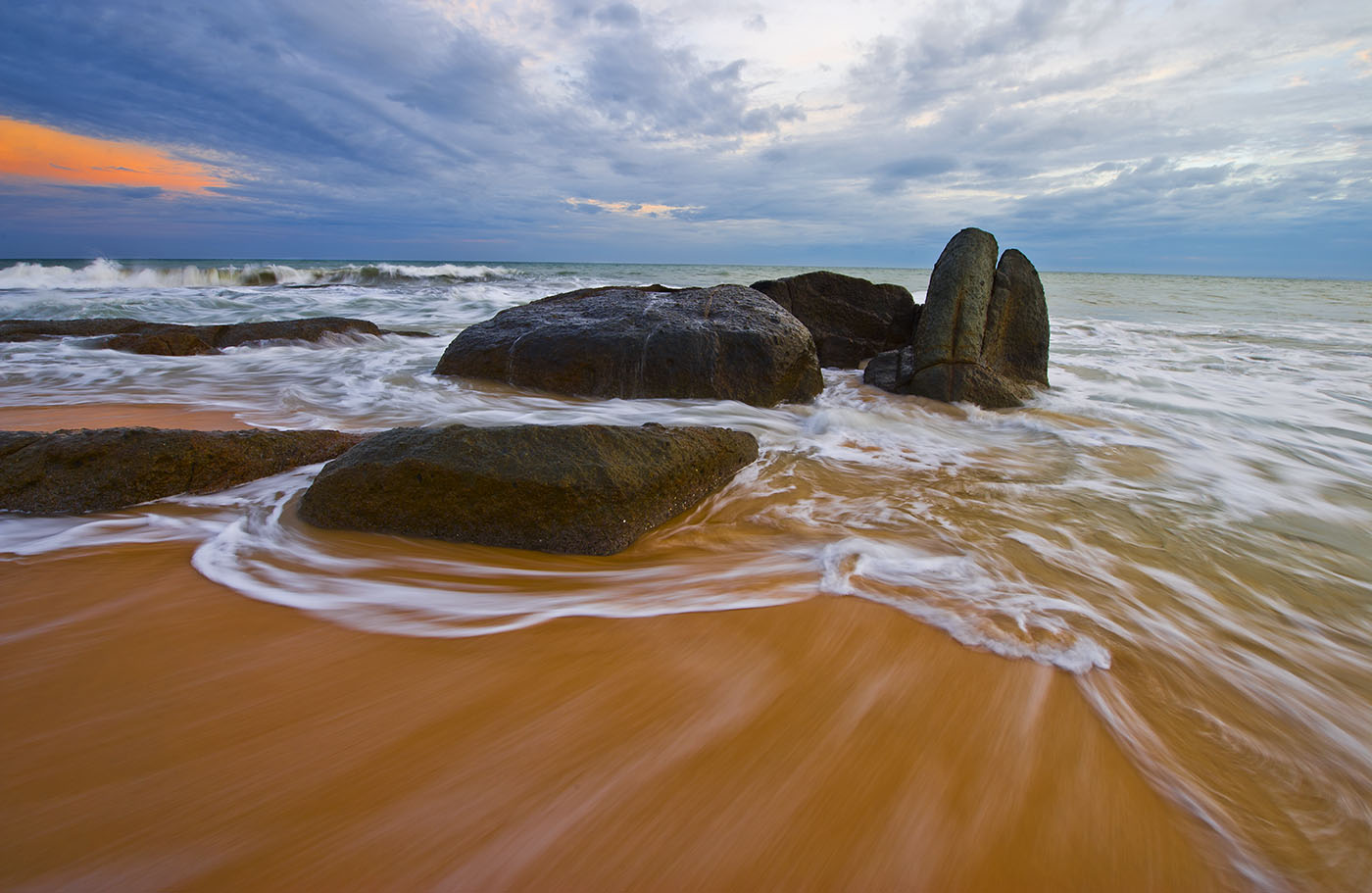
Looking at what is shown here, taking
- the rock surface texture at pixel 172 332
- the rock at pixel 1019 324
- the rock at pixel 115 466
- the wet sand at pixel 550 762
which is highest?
the rock at pixel 1019 324

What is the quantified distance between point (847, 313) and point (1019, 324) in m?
1.85

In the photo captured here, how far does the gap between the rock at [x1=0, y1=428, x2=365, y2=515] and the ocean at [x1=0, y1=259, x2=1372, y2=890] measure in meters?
0.10

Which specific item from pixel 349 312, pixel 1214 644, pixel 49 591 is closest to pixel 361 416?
pixel 49 591

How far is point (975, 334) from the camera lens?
5.29m

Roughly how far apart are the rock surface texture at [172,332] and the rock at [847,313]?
5641 mm

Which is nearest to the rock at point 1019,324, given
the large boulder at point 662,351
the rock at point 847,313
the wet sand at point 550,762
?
the rock at point 847,313

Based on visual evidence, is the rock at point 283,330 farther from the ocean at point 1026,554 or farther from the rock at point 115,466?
the rock at point 115,466

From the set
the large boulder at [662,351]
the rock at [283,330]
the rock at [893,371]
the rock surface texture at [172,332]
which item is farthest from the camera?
the rock at [283,330]

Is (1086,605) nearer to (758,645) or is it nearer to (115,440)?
(758,645)

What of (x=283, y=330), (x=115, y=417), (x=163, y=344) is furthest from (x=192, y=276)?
(x=115, y=417)

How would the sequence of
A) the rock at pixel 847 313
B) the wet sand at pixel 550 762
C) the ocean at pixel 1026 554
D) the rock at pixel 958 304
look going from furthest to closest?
1. the rock at pixel 847 313
2. the rock at pixel 958 304
3. the ocean at pixel 1026 554
4. the wet sand at pixel 550 762

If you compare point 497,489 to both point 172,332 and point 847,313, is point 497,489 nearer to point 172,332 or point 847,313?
point 847,313

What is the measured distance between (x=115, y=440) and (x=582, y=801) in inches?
104

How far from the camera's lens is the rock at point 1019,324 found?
5617 millimetres
